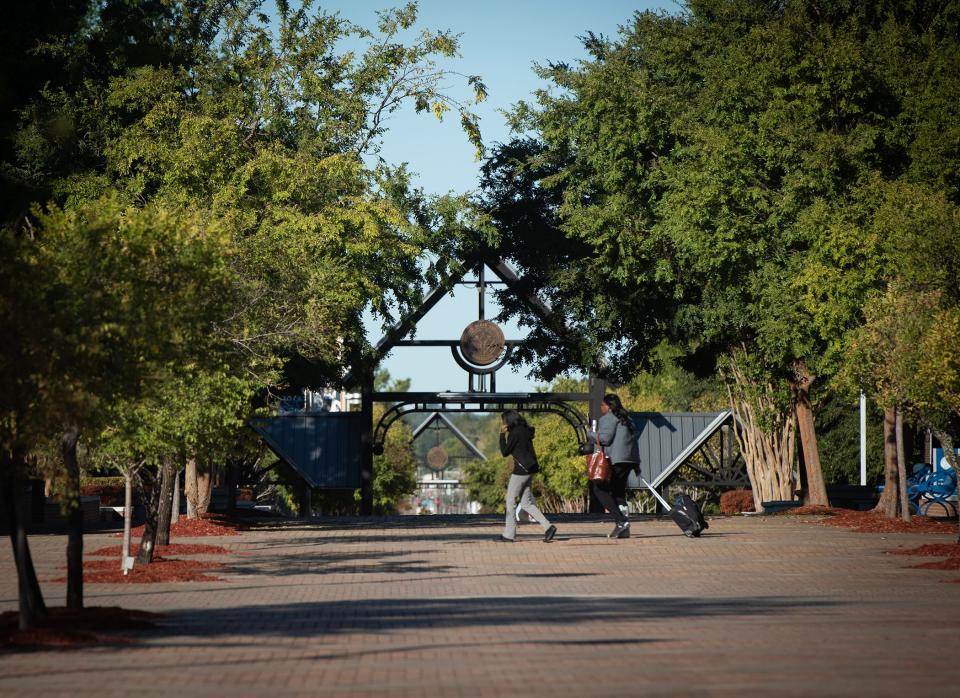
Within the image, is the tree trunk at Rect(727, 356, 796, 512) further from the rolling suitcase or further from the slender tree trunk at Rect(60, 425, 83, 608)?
the slender tree trunk at Rect(60, 425, 83, 608)

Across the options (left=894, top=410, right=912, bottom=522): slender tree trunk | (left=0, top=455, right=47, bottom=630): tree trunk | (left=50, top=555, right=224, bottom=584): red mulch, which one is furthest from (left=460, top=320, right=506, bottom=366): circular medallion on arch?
(left=0, top=455, right=47, bottom=630): tree trunk

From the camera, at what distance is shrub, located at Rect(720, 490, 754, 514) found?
1682 inches

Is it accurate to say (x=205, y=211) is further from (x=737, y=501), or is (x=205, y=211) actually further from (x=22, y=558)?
(x=737, y=501)

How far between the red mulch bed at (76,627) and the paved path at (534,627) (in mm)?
298

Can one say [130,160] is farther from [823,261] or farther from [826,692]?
[826,692]

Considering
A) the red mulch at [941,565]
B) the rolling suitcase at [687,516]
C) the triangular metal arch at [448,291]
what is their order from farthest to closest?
the triangular metal arch at [448,291] → the rolling suitcase at [687,516] → the red mulch at [941,565]

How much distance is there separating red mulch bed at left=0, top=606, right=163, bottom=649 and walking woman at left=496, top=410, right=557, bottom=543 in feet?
33.4

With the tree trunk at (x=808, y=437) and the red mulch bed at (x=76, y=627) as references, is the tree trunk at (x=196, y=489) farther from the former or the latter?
the red mulch bed at (x=76, y=627)

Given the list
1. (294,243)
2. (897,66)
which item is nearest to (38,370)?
(294,243)

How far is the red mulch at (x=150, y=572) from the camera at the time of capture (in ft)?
57.1

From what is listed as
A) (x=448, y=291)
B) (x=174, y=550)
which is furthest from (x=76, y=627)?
(x=448, y=291)

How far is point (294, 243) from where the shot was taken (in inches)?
1006

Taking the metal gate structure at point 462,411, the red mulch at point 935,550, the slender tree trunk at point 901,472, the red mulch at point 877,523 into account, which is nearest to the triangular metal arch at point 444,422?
the metal gate structure at point 462,411

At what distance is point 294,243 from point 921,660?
16952 mm
